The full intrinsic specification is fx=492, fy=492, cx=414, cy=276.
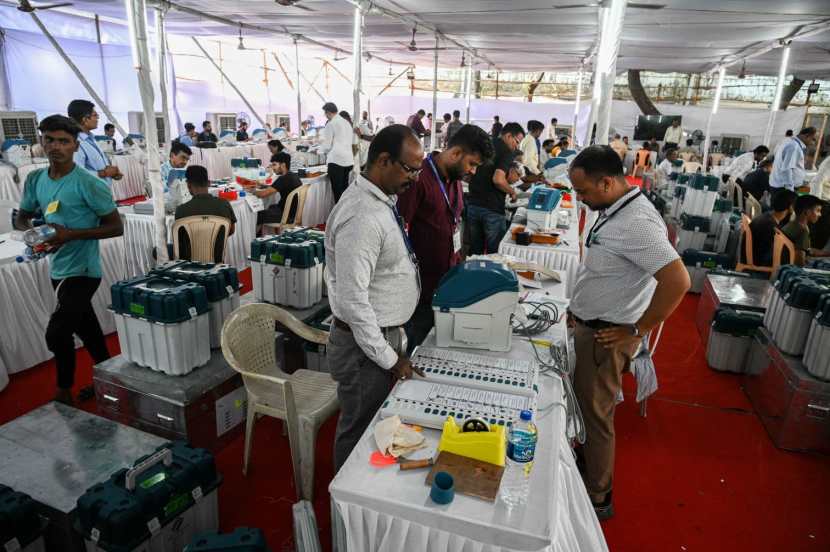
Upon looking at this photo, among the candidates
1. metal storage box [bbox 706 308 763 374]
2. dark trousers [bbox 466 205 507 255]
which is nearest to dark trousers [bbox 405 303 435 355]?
dark trousers [bbox 466 205 507 255]

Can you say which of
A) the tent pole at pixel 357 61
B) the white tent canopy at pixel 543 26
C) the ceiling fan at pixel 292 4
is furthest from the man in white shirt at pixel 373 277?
the white tent canopy at pixel 543 26

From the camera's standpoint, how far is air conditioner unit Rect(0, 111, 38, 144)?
5785 millimetres

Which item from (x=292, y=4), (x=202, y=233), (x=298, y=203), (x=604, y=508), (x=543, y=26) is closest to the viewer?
(x=604, y=508)

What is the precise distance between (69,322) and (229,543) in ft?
6.11

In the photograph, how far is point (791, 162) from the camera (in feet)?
22.3

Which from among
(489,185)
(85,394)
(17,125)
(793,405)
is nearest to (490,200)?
(489,185)

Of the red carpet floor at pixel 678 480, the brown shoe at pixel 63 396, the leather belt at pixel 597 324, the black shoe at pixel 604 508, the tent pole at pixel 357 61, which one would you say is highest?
the tent pole at pixel 357 61

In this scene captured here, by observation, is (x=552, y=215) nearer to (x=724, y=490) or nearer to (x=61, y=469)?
(x=724, y=490)

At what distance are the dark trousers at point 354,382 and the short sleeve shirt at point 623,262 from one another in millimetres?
973

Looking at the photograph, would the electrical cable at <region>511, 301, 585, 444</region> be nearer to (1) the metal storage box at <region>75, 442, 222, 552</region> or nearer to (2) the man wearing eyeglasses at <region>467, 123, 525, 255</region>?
(1) the metal storage box at <region>75, 442, 222, 552</region>

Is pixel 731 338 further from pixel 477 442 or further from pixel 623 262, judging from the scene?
pixel 477 442

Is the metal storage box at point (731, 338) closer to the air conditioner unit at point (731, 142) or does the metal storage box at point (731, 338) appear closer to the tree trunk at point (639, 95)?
the air conditioner unit at point (731, 142)

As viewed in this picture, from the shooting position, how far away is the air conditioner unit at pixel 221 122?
38.1 feet

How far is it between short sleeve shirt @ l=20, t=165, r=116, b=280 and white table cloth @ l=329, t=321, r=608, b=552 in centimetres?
210
